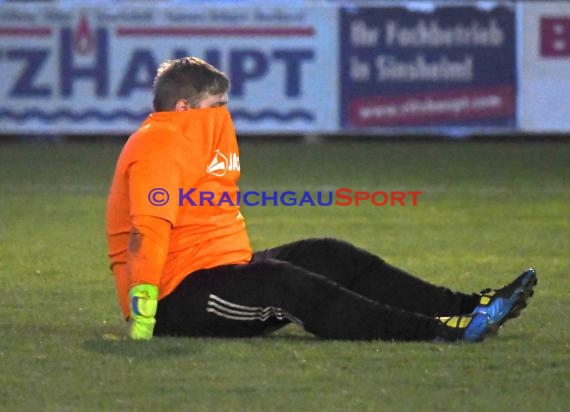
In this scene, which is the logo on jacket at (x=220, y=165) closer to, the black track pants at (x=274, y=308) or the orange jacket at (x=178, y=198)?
the orange jacket at (x=178, y=198)

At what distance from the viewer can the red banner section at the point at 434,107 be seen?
52.5ft

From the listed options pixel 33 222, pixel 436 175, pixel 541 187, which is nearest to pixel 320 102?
pixel 436 175

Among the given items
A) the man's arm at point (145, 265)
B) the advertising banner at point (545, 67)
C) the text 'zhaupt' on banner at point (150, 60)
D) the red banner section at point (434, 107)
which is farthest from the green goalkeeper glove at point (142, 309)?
the advertising banner at point (545, 67)

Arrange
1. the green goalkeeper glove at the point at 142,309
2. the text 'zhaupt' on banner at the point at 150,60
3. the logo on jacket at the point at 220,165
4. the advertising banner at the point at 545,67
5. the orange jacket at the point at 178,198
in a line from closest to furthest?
1. the green goalkeeper glove at the point at 142,309
2. the orange jacket at the point at 178,198
3. the logo on jacket at the point at 220,165
4. the advertising banner at the point at 545,67
5. the text 'zhaupt' on banner at the point at 150,60

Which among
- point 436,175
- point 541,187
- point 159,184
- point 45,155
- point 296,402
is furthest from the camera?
point 45,155

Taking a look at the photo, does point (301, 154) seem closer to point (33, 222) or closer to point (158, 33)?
point (158, 33)

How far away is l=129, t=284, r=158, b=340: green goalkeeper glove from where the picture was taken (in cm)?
523

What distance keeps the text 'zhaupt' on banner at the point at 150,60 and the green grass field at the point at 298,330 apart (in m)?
1.34

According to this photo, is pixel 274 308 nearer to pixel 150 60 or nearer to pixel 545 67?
pixel 150 60

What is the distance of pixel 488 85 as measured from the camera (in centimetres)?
1600

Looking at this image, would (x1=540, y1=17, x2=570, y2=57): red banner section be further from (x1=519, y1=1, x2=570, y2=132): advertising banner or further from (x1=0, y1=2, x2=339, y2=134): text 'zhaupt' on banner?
(x1=0, y1=2, x2=339, y2=134): text 'zhaupt' on banner

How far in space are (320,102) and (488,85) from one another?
1890 mm

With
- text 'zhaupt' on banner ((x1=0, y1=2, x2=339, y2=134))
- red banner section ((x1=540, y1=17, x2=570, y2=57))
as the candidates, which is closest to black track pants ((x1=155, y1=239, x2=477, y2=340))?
text 'zhaupt' on banner ((x1=0, y1=2, x2=339, y2=134))

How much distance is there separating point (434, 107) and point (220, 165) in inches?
423
